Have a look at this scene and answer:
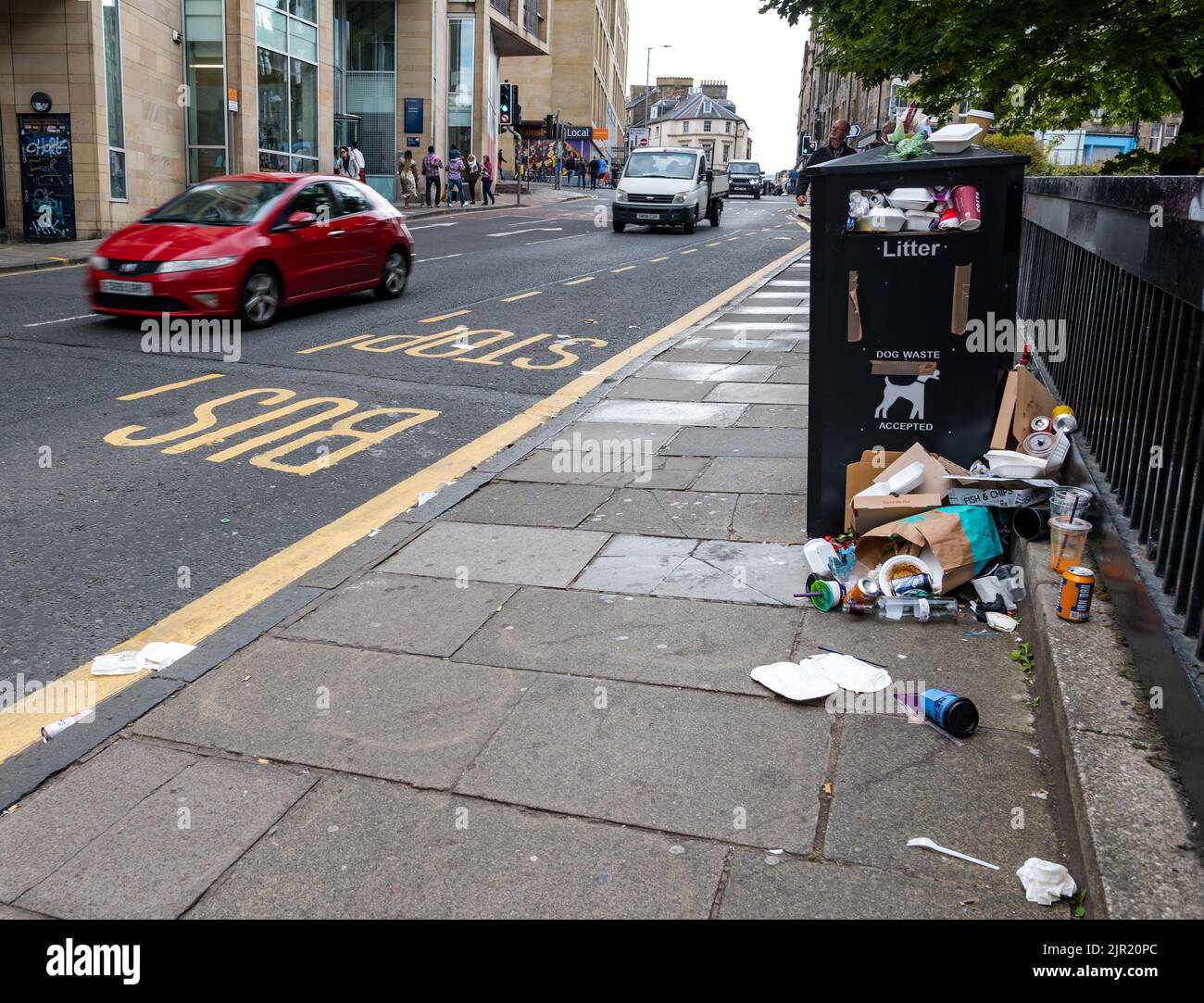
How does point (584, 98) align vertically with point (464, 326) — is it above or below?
above

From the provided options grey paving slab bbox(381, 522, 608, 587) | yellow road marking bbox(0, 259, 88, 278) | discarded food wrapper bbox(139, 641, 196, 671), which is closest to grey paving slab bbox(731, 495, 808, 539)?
grey paving slab bbox(381, 522, 608, 587)

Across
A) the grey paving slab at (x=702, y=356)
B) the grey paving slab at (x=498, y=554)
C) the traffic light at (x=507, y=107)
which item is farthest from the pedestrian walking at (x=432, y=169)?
the grey paving slab at (x=498, y=554)

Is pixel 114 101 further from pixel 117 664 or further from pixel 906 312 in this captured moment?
pixel 906 312

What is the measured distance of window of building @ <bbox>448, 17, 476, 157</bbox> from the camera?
Result: 4322cm

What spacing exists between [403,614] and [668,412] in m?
4.11

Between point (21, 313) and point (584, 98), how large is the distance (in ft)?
238

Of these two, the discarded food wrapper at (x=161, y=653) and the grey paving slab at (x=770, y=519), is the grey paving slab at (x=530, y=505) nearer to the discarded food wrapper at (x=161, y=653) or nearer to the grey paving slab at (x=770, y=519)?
the grey paving slab at (x=770, y=519)

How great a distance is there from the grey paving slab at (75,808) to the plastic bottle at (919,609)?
96.8 inches

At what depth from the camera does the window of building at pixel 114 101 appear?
22.3 m

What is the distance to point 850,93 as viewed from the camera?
6525cm

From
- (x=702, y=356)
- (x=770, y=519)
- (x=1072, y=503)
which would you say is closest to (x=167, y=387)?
(x=702, y=356)

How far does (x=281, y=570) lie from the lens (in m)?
5.00
